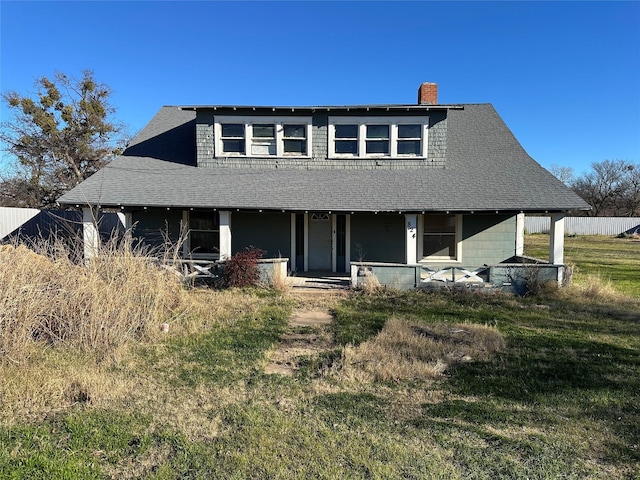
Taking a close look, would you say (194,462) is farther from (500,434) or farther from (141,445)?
(500,434)

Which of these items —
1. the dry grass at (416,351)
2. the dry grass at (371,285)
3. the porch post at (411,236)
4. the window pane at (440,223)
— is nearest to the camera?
the dry grass at (416,351)

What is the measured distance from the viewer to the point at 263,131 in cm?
1362

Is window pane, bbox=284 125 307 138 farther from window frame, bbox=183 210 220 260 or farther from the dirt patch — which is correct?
the dirt patch

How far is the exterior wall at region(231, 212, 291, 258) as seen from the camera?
13.6 m

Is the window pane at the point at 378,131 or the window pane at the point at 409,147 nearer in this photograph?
the window pane at the point at 378,131

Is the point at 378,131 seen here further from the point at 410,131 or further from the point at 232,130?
the point at 232,130

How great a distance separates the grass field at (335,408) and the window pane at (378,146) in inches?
308

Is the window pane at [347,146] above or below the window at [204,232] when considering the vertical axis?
above

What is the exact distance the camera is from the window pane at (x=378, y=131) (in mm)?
13461

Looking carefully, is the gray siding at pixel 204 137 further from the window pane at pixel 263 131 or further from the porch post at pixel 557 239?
the porch post at pixel 557 239

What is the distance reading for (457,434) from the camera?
374 centimetres

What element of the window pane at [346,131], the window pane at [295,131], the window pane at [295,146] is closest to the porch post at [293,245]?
the window pane at [295,146]

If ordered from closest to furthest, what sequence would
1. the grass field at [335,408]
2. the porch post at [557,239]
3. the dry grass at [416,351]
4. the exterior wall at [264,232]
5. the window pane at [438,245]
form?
the grass field at [335,408]
the dry grass at [416,351]
the porch post at [557,239]
the window pane at [438,245]
the exterior wall at [264,232]

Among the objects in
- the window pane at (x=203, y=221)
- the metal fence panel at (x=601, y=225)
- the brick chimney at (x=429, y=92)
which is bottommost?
the window pane at (x=203, y=221)
